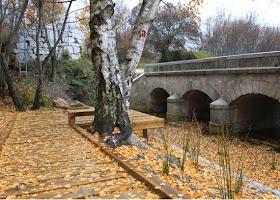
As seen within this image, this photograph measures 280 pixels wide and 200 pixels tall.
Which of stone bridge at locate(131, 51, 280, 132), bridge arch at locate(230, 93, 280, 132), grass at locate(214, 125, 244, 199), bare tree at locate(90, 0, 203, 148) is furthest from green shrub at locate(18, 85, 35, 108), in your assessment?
grass at locate(214, 125, 244, 199)

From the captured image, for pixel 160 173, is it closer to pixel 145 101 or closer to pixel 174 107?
pixel 174 107

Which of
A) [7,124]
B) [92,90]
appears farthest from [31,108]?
[92,90]

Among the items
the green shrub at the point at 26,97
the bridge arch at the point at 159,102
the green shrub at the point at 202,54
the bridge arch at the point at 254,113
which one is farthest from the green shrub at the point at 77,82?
the green shrub at the point at 202,54

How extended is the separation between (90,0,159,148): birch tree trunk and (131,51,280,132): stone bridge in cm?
385

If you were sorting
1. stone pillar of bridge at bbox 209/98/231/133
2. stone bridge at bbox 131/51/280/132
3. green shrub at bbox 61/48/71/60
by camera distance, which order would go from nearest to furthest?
stone bridge at bbox 131/51/280/132 → stone pillar of bridge at bbox 209/98/231/133 → green shrub at bbox 61/48/71/60

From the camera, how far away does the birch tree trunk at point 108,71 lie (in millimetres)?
5148

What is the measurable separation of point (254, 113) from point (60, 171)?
923 cm

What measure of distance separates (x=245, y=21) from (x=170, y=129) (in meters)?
11.6

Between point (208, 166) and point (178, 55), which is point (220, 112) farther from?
point (178, 55)

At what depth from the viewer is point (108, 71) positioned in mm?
5188

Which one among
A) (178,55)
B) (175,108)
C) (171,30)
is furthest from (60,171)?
(171,30)

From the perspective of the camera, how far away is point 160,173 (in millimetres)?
3855

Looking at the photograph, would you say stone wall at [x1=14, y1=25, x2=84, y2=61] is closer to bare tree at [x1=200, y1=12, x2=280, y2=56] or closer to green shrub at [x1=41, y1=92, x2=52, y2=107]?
green shrub at [x1=41, y1=92, x2=52, y2=107]

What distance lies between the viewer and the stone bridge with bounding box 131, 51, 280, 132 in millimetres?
8961
